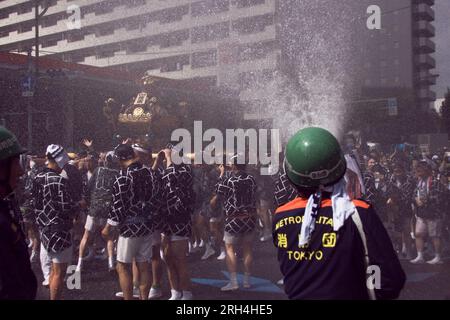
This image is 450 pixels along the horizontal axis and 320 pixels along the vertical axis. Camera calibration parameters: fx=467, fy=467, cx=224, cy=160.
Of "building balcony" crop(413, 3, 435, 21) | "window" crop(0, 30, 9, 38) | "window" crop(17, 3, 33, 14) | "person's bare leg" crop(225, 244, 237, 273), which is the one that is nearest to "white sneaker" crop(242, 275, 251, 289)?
"person's bare leg" crop(225, 244, 237, 273)

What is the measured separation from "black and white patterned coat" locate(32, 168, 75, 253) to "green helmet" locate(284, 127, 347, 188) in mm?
3234

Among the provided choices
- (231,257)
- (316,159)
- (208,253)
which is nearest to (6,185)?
(316,159)

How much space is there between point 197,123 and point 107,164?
1809 centimetres

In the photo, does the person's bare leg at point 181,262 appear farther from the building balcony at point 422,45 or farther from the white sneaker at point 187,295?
the building balcony at point 422,45

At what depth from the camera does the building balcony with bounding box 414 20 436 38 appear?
64438 millimetres

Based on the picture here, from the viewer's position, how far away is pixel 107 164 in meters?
6.68

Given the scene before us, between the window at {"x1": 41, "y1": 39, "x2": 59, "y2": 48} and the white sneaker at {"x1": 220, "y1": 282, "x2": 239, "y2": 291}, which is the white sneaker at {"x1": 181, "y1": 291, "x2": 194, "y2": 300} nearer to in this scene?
the white sneaker at {"x1": 220, "y1": 282, "x2": 239, "y2": 291}

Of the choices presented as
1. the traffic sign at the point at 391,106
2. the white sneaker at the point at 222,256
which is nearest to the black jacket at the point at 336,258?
the white sneaker at the point at 222,256

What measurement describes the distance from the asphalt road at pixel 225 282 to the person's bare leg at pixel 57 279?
134mm

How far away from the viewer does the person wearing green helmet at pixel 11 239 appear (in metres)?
2.05

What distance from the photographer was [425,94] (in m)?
66.2

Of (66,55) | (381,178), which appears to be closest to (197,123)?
(381,178)

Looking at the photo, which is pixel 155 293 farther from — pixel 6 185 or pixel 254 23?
pixel 254 23

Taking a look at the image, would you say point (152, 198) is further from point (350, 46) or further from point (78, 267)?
point (350, 46)
